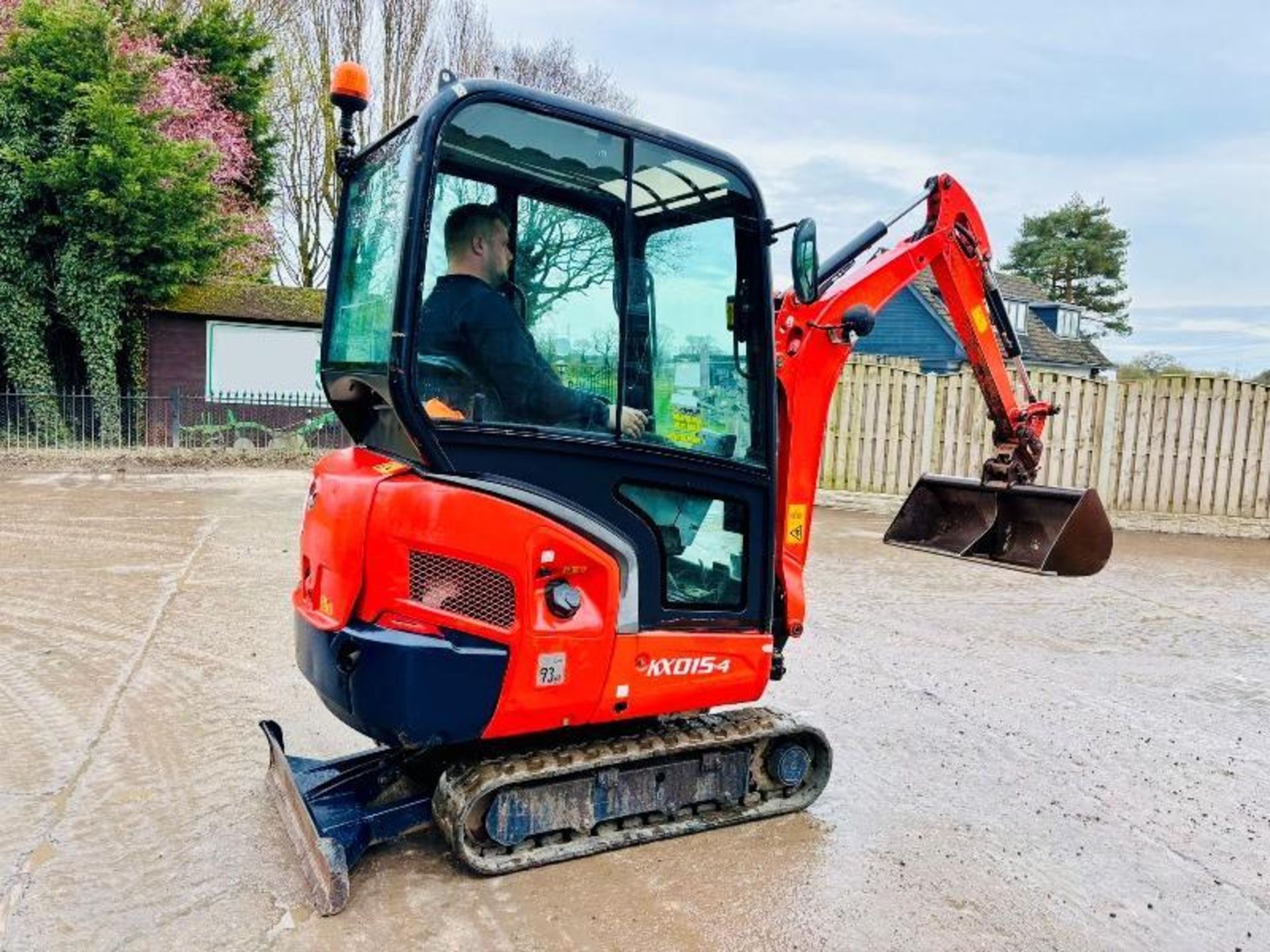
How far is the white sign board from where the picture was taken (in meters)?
18.6

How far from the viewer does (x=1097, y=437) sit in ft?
42.2

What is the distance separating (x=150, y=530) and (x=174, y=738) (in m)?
6.22

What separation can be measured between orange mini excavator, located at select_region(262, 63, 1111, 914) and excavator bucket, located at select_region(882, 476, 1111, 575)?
69.6 inches

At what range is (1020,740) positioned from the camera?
190 inches

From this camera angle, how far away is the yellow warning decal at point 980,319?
5.08m

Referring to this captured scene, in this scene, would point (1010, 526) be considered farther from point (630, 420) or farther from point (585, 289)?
point (585, 289)

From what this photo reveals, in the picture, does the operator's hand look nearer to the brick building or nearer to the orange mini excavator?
the orange mini excavator

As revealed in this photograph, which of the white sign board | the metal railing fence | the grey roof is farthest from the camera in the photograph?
the grey roof

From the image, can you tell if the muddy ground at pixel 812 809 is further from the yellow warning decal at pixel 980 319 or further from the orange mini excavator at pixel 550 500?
the yellow warning decal at pixel 980 319

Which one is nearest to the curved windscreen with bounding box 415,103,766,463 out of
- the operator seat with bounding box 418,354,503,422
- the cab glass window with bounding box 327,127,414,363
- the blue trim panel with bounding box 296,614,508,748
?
the operator seat with bounding box 418,354,503,422

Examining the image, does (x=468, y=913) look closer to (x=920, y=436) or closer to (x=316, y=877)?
(x=316, y=877)

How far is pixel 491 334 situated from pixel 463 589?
81 centimetres

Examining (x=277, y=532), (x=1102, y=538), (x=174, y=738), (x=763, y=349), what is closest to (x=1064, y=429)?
(x=1102, y=538)

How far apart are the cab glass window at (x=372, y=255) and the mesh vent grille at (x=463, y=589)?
0.68 metres
